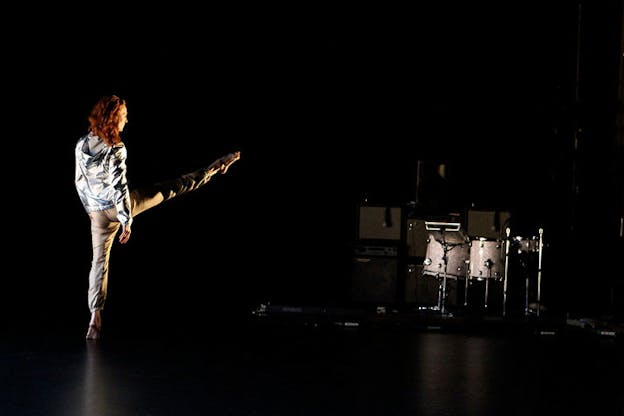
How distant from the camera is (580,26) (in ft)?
32.8

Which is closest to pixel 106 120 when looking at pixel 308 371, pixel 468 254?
pixel 308 371

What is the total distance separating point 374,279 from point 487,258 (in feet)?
5.92

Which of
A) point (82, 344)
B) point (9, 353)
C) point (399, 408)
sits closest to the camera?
point (399, 408)

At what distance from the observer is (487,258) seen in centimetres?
922

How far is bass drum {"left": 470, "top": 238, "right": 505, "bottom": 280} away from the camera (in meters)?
9.23

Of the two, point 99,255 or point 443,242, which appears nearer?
point 99,255

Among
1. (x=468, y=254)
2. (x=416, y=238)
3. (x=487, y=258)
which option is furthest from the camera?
(x=416, y=238)

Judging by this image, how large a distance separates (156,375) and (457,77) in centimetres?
710

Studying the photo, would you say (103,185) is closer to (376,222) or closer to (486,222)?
(376,222)

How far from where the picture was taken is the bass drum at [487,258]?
9.23m

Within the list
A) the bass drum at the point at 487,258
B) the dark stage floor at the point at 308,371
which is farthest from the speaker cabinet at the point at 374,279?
the dark stage floor at the point at 308,371

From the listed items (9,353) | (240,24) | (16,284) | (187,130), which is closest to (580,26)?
(240,24)

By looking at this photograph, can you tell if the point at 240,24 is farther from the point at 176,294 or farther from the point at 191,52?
the point at 176,294

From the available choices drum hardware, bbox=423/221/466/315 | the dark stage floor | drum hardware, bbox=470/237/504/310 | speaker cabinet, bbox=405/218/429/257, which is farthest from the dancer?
speaker cabinet, bbox=405/218/429/257
